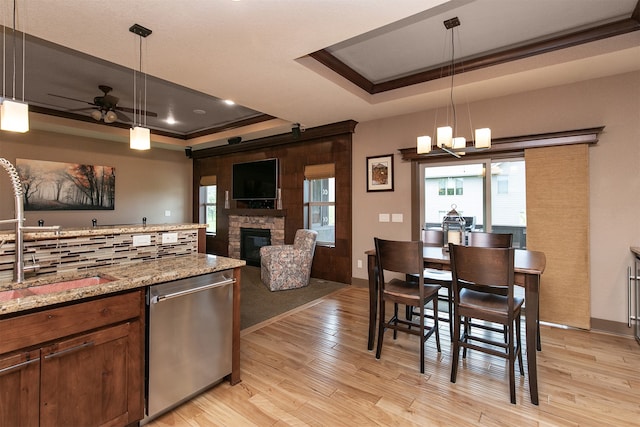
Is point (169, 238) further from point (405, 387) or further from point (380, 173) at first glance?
point (380, 173)

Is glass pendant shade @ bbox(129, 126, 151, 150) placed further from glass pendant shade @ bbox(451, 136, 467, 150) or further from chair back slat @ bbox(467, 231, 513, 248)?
chair back slat @ bbox(467, 231, 513, 248)

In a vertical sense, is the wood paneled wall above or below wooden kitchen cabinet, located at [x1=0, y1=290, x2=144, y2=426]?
above

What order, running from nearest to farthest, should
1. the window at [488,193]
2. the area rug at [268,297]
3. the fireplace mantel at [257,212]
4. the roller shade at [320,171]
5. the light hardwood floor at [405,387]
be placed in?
the light hardwood floor at [405,387] < the area rug at [268,297] < the window at [488,193] < the roller shade at [320,171] < the fireplace mantel at [257,212]

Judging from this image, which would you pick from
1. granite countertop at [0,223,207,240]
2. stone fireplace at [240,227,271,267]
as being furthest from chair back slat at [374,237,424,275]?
stone fireplace at [240,227,271,267]

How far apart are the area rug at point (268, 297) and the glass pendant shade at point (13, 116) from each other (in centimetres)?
245

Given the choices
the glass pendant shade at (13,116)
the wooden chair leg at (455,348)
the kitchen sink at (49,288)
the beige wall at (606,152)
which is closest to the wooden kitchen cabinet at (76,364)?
the kitchen sink at (49,288)

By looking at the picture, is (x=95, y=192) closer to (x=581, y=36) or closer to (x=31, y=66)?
(x=31, y=66)

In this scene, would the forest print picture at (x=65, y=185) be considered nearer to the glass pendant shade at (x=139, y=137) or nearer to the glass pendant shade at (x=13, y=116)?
the glass pendant shade at (x=139, y=137)

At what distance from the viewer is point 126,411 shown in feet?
5.34

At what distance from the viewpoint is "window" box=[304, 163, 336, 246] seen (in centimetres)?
520

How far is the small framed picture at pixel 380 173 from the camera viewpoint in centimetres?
449

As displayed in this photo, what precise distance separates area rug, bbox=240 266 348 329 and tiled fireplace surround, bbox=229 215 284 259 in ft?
3.04

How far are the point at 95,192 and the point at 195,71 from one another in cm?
455

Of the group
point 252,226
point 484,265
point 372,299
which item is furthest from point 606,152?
point 252,226
